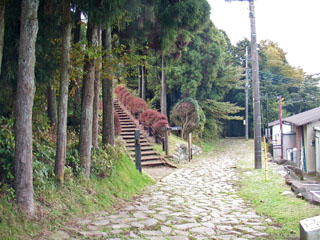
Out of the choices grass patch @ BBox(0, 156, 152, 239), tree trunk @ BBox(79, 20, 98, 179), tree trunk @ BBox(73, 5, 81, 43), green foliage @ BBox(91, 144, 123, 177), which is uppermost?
tree trunk @ BBox(73, 5, 81, 43)

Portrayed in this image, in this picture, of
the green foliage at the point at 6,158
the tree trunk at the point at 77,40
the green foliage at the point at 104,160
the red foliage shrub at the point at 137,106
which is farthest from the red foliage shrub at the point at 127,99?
the green foliage at the point at 6,158

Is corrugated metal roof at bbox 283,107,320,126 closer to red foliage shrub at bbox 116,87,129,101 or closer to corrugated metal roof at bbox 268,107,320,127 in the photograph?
corrugated metal roof at bbox 268,107,320,127

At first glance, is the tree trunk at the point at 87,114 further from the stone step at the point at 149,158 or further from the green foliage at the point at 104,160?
the stone step at the point at 149,158

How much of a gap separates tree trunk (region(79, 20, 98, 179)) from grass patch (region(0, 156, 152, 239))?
494mm

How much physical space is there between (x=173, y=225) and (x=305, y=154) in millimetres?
13820

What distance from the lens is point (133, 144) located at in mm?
14406

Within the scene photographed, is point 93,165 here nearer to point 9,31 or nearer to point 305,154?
point 9,31

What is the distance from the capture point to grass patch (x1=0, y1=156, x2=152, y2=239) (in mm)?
3967

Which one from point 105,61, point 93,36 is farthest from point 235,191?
point 93,36

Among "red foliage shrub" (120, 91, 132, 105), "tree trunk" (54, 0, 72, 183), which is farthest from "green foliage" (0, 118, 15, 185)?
"red foliage shrub" (120, 91, 132, 105)

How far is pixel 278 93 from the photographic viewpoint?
126ft

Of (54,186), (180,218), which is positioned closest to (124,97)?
(54,186)

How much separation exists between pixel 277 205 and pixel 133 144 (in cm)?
879

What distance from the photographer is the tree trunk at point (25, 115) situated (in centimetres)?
426
